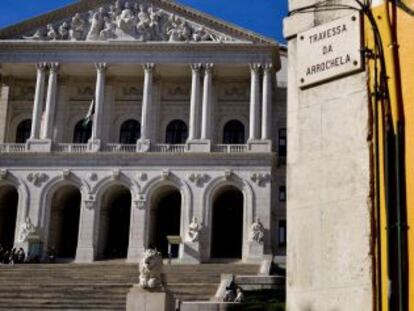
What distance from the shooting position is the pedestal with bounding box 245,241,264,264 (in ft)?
153

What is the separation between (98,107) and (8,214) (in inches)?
394

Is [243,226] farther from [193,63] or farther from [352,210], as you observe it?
[352,210]

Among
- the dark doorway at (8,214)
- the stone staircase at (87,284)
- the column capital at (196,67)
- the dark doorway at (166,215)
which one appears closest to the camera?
the stone staircase at (87,284)

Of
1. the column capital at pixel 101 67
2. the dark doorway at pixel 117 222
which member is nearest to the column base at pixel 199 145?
the dark doorway at pixel 117 222

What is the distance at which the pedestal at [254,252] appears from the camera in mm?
46653

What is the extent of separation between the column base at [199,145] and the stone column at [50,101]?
9.37 metres

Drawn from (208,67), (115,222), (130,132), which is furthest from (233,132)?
(115,222)

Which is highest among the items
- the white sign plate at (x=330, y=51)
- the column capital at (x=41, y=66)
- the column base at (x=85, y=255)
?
the column capital at (x=41, y=66)

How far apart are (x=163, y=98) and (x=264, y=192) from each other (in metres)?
10.4

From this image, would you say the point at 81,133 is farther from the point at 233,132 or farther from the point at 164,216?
the point at 233,132

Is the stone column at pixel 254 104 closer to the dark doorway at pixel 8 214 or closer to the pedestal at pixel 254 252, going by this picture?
the pedestal at pixel 254 252

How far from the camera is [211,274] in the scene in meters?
37.5

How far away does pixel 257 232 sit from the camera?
155ft

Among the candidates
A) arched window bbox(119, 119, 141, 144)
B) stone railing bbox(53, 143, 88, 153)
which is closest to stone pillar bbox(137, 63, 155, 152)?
arched window bbox(119, 119, 141, 144)
